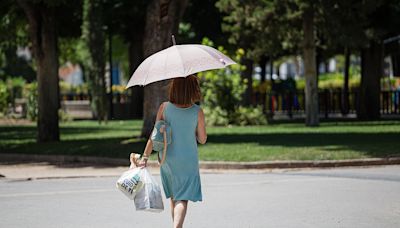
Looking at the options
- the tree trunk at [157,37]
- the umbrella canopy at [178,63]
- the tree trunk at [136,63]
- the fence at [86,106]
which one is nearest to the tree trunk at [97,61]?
the tree trunk at [136,63]

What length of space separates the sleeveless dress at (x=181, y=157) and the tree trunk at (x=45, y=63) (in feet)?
48.2

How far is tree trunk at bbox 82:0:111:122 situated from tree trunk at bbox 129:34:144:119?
3.67m

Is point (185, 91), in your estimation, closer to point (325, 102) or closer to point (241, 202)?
point (241, 202)

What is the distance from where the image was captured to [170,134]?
25.5ft

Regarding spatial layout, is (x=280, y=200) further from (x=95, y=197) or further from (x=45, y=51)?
(x=45, y=51)

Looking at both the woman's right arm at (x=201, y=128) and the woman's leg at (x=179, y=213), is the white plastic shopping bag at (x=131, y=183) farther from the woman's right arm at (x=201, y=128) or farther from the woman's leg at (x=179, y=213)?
the woman's right arm at (x=201, y=128)

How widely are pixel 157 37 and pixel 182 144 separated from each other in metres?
13.0

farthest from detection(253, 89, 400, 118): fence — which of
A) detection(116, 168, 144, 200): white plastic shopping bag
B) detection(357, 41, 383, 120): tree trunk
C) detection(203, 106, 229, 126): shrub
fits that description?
detection(116, 168, 144, 200): white plastic shopping bag

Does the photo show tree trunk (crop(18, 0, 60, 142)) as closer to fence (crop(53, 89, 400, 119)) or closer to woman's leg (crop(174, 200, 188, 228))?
Result: woman's leg (crop(174, 200, 188, 228))

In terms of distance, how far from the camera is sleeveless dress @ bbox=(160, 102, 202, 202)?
7.71 metres

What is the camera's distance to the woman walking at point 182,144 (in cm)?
771

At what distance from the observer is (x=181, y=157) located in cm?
774

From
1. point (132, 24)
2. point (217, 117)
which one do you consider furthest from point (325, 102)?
point (217, 117)

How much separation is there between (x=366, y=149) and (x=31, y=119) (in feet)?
72.9
